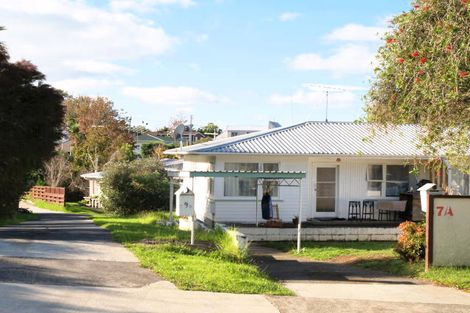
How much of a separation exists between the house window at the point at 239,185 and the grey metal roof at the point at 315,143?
682 millimetres

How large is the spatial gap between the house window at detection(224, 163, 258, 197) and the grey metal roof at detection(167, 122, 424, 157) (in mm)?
682

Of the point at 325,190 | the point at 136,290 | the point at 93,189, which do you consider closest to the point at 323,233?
the point at 325,190

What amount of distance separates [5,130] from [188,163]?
11722 millimetres

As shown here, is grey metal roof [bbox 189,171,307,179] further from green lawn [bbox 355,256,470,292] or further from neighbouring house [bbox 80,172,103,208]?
neighbouring house [bbox 80,172,103,208]

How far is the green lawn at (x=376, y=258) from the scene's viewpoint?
43.8ft

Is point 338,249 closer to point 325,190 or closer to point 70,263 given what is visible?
point 325,190

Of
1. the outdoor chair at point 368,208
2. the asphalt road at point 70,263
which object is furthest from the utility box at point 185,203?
the outdoor chair at point 368,208

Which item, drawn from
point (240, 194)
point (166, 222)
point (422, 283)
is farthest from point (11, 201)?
point (422, 283)

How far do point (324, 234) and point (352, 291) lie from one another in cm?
965

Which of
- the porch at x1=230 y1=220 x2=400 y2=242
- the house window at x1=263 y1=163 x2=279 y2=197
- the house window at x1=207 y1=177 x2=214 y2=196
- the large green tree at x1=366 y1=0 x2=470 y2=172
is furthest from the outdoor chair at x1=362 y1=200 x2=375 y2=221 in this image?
the large green tree at x1=366 y1=0 x2=470 y2=172

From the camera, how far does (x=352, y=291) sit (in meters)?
11.5

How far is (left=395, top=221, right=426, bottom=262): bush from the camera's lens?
49.9 feet

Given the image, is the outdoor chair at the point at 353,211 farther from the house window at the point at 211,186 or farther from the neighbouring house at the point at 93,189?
the neighbouring house at the point at 93,189

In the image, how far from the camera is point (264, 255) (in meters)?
17.8
